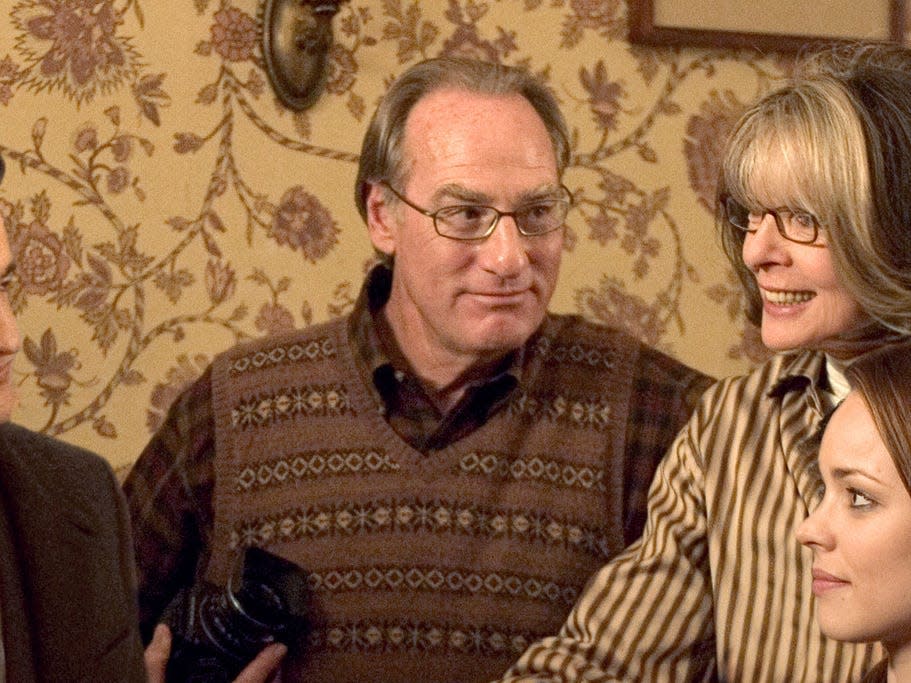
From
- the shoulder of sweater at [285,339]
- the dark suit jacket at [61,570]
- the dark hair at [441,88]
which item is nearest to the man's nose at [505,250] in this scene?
the dark hair at [441,88]

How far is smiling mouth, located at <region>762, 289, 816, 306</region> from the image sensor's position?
146cm

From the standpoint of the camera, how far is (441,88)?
1820 mm

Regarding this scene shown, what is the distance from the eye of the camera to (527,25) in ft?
6.99

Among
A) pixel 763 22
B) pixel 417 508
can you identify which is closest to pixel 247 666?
pixel 417 508

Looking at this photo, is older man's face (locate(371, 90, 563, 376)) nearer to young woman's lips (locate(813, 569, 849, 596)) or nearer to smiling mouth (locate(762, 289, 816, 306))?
smiling mouth (locate(762, 289, 816, 306))

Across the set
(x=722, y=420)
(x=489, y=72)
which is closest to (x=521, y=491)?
(x=722, y=420)

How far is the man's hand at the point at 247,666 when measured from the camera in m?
1.62

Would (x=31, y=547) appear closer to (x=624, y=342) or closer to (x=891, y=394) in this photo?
(x=891, y=394)

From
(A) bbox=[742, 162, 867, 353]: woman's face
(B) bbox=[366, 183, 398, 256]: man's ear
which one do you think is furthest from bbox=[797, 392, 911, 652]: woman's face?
(B) bbox=[366, 183, 398, 256]: man's ear

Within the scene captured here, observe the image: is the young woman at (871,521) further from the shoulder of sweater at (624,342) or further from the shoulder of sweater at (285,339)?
the shoulder of sweater at (285,339)

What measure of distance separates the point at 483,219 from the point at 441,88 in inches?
7.4

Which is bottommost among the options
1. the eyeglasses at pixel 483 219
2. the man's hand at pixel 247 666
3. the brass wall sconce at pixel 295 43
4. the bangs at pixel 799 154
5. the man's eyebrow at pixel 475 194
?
the man's hand at pixel 247 666

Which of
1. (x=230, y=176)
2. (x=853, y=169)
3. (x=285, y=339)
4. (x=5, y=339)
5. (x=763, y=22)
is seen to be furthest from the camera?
(x=763, y=22)

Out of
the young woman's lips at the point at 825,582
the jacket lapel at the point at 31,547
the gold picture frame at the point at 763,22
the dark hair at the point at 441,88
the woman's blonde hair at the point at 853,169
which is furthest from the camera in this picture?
the gold picture frame at the point at 763,22
